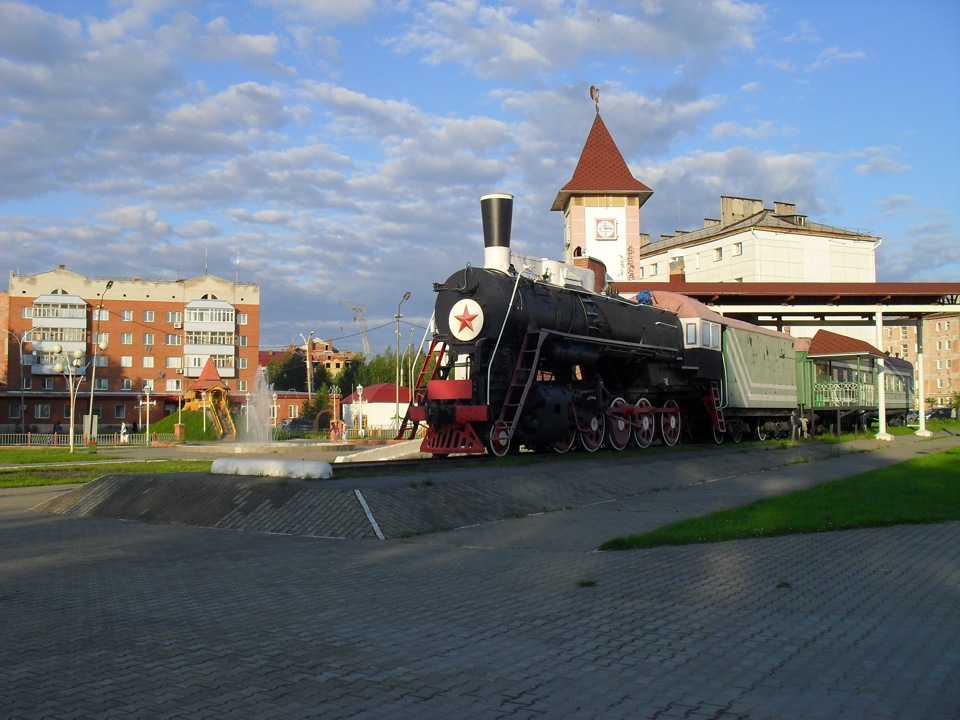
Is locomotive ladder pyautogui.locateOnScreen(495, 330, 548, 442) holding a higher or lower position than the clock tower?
lower

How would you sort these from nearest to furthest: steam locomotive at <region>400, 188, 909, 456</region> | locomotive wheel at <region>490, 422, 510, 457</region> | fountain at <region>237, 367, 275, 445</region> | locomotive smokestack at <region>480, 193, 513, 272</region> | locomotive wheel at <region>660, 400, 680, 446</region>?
locomotive wheel at <region>490, 422, 510, 457</region> → steam locomotive at <region>400, 188, 909, 456</region> → locomotive smokestack at <region>480, 193, 513, 272</region> → locomotive wheel at <region>660, 400, 680, 446</region> → fountain at <region>237, 367, 275, 445</region>

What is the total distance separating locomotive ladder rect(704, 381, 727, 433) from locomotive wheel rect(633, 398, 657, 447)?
322 cm

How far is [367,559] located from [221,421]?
131 feet

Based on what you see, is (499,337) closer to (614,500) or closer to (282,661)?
(614,500)

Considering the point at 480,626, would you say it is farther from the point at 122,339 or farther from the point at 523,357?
the point at 122,339

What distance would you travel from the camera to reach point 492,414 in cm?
1777

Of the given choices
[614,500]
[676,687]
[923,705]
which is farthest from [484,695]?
[614,500]

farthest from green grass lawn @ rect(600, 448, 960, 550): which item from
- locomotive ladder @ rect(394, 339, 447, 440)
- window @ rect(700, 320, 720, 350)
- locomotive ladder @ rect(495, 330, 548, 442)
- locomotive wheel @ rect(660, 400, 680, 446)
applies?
window @ rect(700, 320, 720, 350)

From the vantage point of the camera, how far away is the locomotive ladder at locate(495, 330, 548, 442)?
58.7 feet

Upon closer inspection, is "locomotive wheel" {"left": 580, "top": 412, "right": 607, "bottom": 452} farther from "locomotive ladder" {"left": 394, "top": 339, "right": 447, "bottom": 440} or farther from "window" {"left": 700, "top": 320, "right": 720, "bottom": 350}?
"window" {"left": 700, "top": 320, "right": 720, "bottom": 350}

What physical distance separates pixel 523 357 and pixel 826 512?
8.00 metres

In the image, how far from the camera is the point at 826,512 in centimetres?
1215

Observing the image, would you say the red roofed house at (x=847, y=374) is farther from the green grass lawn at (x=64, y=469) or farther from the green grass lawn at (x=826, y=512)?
the green grass lawn at (x=64, y=469)

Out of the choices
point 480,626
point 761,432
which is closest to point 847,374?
point 761,432
